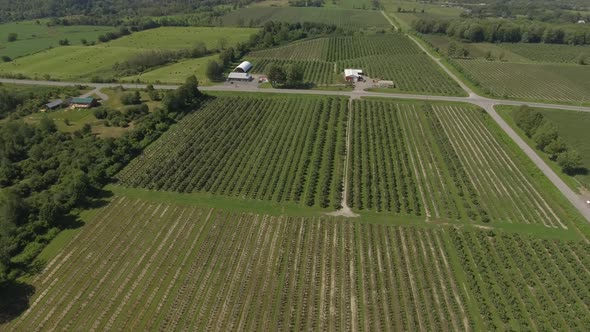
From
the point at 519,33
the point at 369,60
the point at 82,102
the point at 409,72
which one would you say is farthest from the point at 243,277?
the point at 519,33

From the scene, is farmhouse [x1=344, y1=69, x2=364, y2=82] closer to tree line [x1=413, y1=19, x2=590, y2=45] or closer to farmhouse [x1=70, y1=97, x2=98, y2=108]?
farmhouse [x1=70, y1=97, x2=98, y2=108]

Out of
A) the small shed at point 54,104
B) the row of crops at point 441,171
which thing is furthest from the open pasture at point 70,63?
the row of crops at point 441,171

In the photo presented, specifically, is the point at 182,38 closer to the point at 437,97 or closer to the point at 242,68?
the point at 242,68

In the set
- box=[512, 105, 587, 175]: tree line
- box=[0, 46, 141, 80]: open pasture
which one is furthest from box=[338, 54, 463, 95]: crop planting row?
box=[0, 46, 141, 80]: open pasture

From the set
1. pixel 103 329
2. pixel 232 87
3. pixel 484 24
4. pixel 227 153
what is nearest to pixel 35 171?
pixel 227 153

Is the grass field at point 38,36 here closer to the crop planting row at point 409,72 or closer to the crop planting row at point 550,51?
the crop planting row at point 409,72
